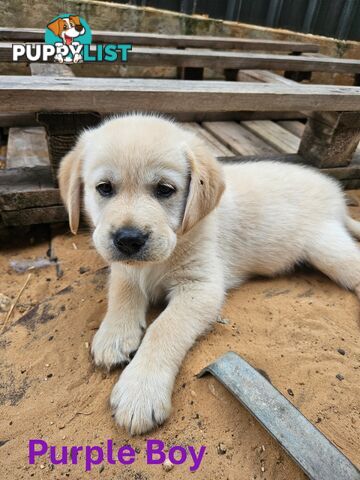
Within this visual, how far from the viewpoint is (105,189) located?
2043 millimetres

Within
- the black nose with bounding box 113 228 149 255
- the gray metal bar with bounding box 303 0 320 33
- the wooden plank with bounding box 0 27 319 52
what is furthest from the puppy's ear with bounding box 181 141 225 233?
the gray metal bar with bounding box 303 0 320 33

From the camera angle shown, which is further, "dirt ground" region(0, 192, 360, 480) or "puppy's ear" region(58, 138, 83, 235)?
"puppy's ear" region(58, 138, 83, 235)

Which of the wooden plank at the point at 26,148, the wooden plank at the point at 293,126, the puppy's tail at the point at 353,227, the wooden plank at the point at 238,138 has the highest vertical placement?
the wooden plank at the point at 293,126

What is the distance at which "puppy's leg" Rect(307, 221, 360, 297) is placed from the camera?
2.69m

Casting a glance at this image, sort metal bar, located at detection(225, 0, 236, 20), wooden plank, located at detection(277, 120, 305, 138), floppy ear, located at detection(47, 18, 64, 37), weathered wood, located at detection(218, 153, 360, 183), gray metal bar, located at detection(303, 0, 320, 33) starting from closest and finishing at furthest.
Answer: weathered wood, located at detection(218, 153, 360, 183) < floppy ear, located at detection(47, 18, 64, 37) < wooden plank, located at detection(277, 120, 305, 138) < metal bar, located at detection(225, 0, 236, 20) < gray metal bar, located at detection(303, 0, 320, 33)

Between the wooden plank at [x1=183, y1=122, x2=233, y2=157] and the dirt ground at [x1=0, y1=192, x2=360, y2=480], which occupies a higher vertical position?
the wooden plank at [x1=183, y1=122, x2=233, y2=157]

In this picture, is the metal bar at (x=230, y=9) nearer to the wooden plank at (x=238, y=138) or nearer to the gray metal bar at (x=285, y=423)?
the wooden plank at (x=238, y=138)

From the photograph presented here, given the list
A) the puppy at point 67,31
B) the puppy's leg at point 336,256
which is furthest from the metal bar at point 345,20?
the puppy's leg at point 336,256

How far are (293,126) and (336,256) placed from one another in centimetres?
322

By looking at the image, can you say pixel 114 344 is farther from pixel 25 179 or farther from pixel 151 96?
pixel 25 179

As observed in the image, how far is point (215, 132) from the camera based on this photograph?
4770 millimetres

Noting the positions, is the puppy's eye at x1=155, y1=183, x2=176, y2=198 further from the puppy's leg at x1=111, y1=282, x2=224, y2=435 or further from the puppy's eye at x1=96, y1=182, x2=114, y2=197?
the puppy's leg at x1=111, y1=282, x2=224, y2=435

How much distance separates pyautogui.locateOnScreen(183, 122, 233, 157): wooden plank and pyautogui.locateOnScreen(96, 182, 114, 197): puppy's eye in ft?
6.91

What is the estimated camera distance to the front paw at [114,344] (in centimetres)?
205
